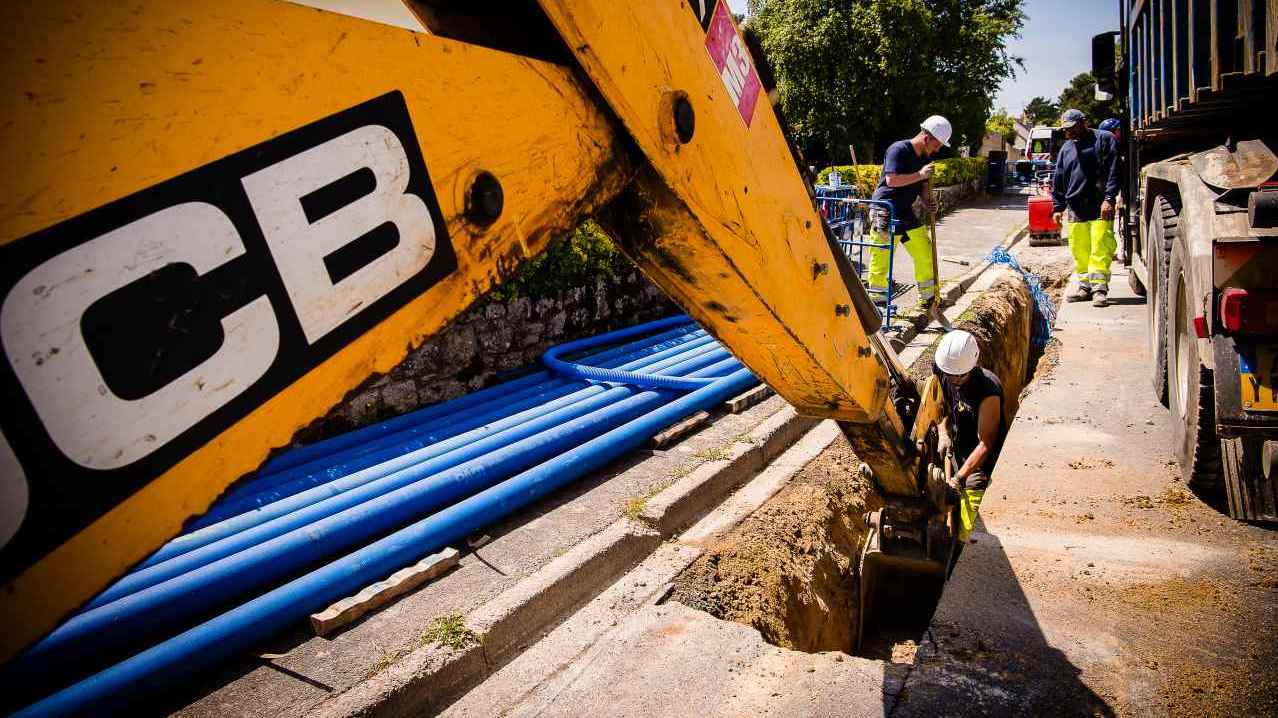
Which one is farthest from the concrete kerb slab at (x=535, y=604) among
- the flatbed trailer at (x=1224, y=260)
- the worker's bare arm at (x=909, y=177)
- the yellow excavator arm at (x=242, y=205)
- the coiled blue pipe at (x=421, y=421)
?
the worker's bare arm at (x=909, y=177)

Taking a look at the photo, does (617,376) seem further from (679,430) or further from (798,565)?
(798,565)

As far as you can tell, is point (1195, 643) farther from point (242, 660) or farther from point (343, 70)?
point (242, 660)

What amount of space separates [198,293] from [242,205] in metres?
0.10

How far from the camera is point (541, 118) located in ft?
3.42

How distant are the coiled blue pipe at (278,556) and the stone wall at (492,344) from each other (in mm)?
993

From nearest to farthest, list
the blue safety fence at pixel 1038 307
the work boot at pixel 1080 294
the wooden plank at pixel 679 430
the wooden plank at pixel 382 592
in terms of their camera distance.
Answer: the wooden plank at pixel 382 592, the wooden plank at pixel 679 430, the work boot at pixel 1080 294, the blue safety fence at pixel 1038 307

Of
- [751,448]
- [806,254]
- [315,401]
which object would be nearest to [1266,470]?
[751,448]

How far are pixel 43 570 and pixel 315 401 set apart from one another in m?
0.28

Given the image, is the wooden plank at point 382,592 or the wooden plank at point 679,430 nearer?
the wooden plank at point 382,592

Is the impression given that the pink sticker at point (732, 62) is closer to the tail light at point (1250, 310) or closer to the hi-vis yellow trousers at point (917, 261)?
the tail light at point (1250, 310)

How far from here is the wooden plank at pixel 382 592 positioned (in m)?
2.97

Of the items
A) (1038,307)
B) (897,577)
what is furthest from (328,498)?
(1038,307)

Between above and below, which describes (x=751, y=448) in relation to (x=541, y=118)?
below

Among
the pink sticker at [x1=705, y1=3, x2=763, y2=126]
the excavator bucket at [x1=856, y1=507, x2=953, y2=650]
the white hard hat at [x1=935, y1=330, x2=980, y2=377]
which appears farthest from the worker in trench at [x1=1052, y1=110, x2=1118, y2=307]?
the pink sticker at [x1=705, y1=3, x2=763, y2=126]
